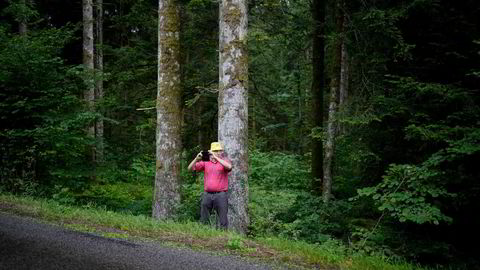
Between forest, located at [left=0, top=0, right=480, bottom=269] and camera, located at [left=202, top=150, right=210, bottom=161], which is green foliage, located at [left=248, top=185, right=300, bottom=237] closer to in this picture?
forest, located at [left=0, top=0, right=480, bottom=269]

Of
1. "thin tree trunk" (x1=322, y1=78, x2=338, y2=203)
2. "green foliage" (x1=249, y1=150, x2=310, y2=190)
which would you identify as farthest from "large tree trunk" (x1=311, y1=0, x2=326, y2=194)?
"green foliage" (x1=249, y1=150, x2=310, y2=190)

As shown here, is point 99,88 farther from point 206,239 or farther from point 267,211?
point 206,239

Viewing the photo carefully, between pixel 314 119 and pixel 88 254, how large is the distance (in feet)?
39.1

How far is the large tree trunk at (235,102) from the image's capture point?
30.0ft

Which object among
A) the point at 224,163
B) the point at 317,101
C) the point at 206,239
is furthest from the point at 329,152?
the point at 206,239

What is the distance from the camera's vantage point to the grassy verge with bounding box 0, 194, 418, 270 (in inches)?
240

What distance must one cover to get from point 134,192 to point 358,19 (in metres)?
12.0

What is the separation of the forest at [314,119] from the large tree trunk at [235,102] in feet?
0.08

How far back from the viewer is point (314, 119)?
16.1m

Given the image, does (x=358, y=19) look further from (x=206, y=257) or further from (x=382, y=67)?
(x=206, y=257)

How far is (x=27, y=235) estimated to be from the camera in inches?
250

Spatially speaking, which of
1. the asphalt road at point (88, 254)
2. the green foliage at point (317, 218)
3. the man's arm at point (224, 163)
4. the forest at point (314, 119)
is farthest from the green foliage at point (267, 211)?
the asphalt road at point (88, 254)

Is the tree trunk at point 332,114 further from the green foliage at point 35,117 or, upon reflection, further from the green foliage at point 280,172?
the green foliage at point 35,117

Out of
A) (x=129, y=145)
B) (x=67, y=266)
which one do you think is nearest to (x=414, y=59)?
(x=67, y=266)
